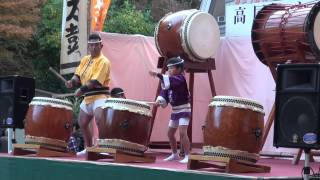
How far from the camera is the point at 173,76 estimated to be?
625cm

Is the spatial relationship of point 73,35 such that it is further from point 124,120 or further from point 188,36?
point 124,120

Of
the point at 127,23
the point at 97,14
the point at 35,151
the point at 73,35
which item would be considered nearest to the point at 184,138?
the point at 35,151

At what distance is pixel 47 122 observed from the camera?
6609 mm

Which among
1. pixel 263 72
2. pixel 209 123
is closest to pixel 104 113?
pixel 209 123

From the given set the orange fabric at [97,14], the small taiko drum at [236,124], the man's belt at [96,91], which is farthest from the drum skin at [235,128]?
the orange fabric at [97,14]

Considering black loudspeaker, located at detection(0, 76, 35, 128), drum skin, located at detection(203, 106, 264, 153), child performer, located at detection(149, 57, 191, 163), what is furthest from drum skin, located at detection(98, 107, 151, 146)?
black loudspeaker, located at detection(0, 76, 35, 128)

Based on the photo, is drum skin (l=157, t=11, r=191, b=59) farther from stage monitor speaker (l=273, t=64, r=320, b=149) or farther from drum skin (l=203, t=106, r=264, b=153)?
stage monitor speaker (l=273, t=64, r=320, b=149)

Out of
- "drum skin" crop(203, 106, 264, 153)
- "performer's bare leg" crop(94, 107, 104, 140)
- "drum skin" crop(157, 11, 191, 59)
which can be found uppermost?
"drum skin" crop(157, 11, 191, 59)

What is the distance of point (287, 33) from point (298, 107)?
186 centimetres

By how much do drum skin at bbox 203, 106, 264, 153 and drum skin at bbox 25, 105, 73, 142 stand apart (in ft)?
6.97

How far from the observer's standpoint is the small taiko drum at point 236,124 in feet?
16.4

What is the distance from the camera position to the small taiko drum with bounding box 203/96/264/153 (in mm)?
5004

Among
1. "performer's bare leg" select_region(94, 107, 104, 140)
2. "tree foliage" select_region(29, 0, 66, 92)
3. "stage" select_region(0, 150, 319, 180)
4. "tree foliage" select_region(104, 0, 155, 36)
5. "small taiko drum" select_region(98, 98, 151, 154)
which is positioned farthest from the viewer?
"tree foliage" select_region(104, 0, 155, 36)

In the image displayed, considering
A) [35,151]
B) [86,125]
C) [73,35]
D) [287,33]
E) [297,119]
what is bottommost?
[35,151]
